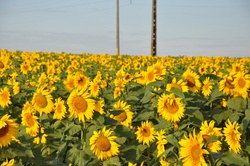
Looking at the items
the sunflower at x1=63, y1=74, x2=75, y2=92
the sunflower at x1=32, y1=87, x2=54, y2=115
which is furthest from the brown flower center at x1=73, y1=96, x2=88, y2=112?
the sunflower at x1=63, y1=74, x2=75, y2=92

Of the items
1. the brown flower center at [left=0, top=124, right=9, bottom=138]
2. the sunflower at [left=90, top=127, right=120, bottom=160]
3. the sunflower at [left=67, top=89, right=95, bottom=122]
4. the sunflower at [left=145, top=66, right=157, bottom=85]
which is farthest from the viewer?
the sunflower at [left=145, top=66, right=157, bottom=85]

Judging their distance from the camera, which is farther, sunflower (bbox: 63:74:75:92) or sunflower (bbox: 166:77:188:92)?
sunflower (bbox: 63:74:75:92)

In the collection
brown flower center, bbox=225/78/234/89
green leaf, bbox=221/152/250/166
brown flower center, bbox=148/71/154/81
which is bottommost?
green leaf, bbox=221/152/250/166

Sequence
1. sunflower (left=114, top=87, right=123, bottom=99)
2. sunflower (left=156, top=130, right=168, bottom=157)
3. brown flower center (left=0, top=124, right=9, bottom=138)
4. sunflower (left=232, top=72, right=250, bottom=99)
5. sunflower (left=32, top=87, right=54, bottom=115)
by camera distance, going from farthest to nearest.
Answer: sunflower (left=114, top=87, right=123, bottom=99), sunflower (left=32, top=87, right=54, bottom=115), sunflower (left=232, top=72, right=250, bottom=99), sunflower (left=156, top=130, right=168, bottom=157), brown flower center (left=0, top=124, right=9, bottom=138)

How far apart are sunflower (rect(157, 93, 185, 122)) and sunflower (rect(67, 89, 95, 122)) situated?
0.81m

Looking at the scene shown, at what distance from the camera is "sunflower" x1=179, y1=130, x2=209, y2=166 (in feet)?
11.0

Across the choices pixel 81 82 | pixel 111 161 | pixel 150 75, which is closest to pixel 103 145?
pixel 111 161

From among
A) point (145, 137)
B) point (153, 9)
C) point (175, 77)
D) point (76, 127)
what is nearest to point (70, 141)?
point (76, 127)

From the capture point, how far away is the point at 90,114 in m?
4.89

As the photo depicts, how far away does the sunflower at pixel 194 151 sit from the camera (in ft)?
11.0

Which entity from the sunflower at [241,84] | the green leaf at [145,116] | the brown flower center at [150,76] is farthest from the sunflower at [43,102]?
the sunflower at [241,84]

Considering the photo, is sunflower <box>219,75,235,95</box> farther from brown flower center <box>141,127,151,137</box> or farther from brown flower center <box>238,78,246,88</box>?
brown flower center <box>141,127,151,137</box>

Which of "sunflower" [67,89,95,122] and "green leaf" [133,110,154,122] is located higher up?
"sunflower" [67,89,95,122]

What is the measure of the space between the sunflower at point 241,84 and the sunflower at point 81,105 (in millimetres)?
2093
